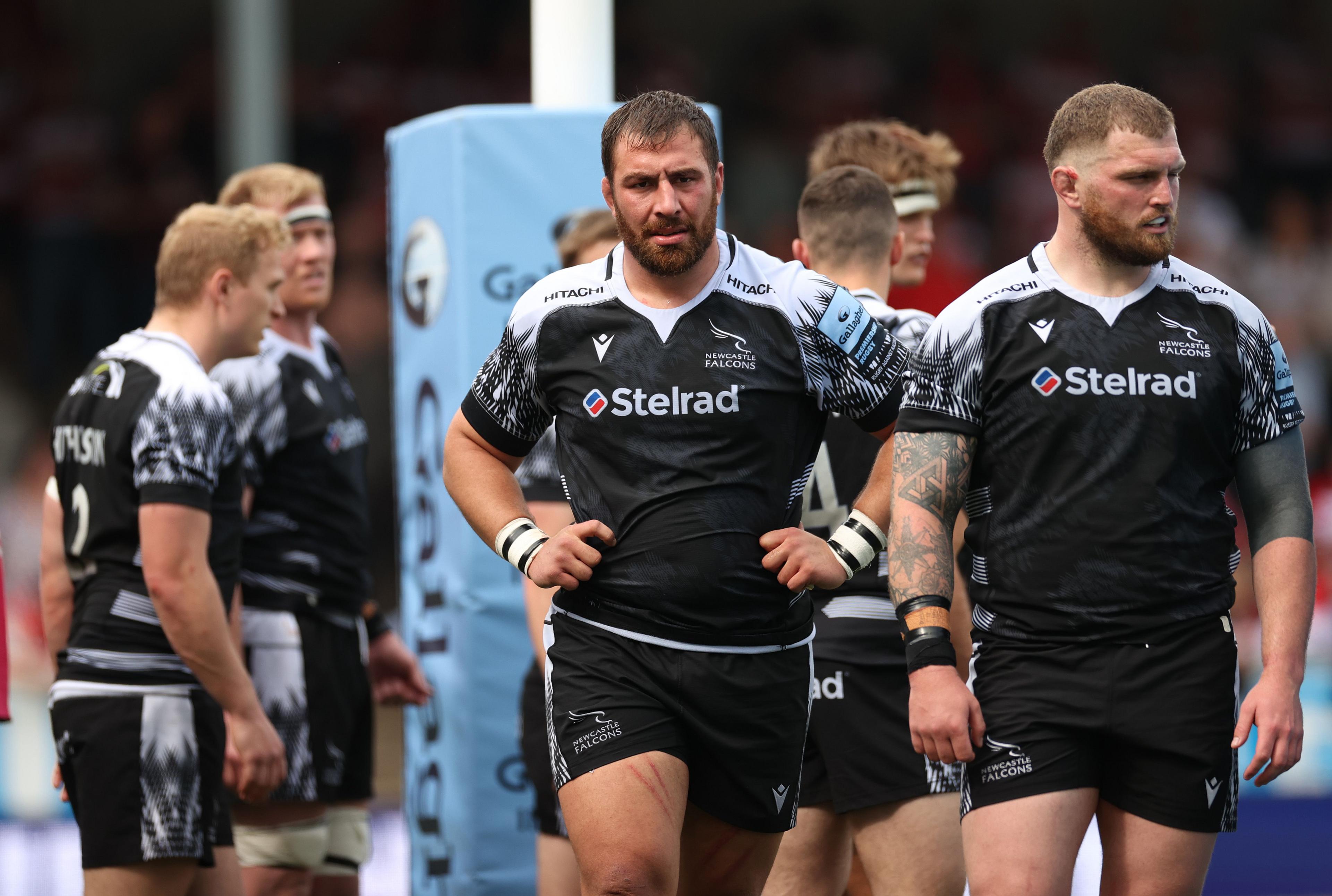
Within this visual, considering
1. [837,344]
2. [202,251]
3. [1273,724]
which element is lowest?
[1273,724]

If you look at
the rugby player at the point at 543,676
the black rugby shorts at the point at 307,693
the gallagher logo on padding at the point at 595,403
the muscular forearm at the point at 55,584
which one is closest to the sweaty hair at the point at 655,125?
the gallagher logo on padding at the point at 595,403

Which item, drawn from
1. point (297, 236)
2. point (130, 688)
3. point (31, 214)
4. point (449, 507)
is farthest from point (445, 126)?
point (31, 214)

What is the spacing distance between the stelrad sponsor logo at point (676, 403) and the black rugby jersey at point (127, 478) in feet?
4.46

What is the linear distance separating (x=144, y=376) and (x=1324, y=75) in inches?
500

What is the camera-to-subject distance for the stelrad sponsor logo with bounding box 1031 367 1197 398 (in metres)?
3.67

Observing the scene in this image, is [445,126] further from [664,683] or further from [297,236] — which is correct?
[664,683]

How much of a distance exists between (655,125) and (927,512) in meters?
1.09

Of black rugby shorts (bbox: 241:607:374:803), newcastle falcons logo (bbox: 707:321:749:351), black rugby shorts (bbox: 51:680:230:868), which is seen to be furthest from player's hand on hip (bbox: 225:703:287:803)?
newcastle falcons logo (bbox: 707:321:749:351)

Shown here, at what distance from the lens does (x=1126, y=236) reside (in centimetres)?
373

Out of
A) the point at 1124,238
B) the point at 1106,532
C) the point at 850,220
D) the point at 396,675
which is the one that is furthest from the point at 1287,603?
the point at 396,675

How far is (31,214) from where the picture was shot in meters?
12.3

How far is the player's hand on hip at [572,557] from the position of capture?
3666 mm

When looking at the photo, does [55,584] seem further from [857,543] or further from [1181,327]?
[1181,327]

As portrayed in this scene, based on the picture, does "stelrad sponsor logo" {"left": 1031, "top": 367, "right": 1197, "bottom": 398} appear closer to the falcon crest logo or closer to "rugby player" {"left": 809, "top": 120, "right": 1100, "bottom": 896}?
the falcon crest logo
